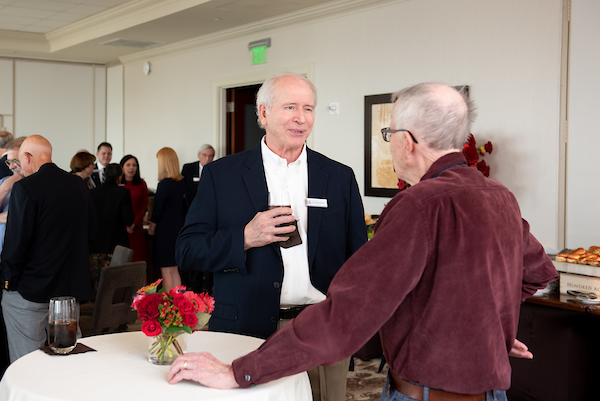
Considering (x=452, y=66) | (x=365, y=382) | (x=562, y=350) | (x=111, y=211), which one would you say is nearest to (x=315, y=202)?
(x=562, y=350)

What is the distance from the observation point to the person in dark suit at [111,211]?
5586 mm

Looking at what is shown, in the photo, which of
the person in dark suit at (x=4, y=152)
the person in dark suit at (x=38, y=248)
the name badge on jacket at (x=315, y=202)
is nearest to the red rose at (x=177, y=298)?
the name badge on jacket at (x=315, y=202)

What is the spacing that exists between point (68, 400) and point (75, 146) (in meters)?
9.86

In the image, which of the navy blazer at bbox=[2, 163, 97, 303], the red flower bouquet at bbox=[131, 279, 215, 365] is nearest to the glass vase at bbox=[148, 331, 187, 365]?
the red flower bouquet at bbox=[131, 279, 215, 365]

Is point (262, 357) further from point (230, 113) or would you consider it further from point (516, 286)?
point (230, 113)

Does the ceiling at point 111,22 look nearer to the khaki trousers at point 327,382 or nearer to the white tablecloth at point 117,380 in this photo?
the khaki trousers at point 327,382

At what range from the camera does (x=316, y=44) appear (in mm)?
6406

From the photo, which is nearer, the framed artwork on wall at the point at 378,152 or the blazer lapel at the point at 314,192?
the blazer lapel at the point at 314,192

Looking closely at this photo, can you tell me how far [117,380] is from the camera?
5.43 feet

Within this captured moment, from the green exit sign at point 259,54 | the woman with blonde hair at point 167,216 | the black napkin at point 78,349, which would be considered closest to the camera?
the black napkin at point 78,349

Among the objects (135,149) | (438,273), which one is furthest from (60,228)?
(135,149)

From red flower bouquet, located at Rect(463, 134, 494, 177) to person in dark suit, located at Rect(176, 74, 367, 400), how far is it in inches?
87.3

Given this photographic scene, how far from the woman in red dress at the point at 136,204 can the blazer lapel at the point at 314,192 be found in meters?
4.13

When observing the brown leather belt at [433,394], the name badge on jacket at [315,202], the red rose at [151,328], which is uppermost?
→ the name badge on jacket at [315,202]
